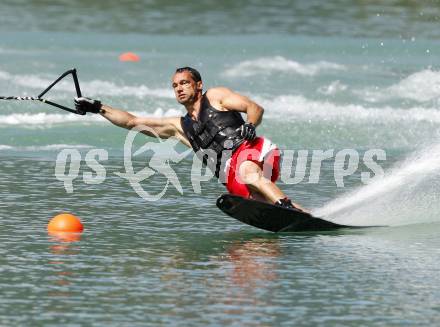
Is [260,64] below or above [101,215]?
above

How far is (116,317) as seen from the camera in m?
8.12

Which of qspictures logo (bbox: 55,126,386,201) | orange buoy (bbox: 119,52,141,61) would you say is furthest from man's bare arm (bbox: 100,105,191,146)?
orange buoy (bbox: 119,52,141,61)

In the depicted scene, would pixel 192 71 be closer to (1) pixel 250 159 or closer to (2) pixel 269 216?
(1) pixel 250 159

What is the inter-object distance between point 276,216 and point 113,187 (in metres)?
3.42

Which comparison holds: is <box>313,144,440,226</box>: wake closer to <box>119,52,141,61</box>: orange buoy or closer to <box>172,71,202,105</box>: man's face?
<box>172,71,202,105</box>: man's face

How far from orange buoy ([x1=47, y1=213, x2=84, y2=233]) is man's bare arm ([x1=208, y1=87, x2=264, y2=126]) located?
1.60 metres

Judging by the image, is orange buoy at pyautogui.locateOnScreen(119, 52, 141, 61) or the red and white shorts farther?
orange buoy at pyautogui.locateOnScreen(119, 52, 141, 61)

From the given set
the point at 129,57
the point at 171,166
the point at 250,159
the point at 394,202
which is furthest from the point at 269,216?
the point at 129,57

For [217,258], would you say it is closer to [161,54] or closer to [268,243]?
[268,243]

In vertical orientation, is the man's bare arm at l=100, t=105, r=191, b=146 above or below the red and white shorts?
above

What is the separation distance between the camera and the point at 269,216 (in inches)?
434

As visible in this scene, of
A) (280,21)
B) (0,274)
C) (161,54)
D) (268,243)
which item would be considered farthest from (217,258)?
(280,21)

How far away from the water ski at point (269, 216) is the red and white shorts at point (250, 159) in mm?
217

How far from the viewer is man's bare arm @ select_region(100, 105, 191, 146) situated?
11.3 metres
